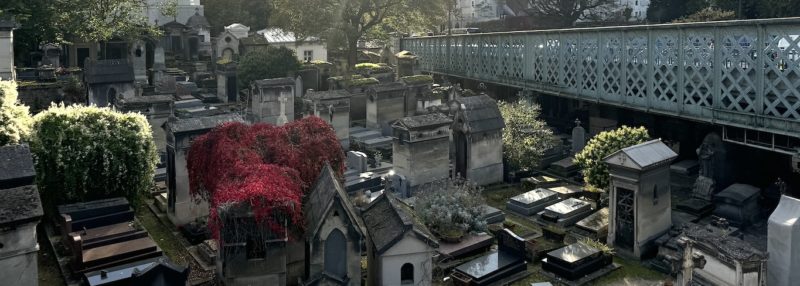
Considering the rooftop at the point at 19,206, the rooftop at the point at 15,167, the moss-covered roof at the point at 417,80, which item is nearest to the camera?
the rooftop at the point at 19,206

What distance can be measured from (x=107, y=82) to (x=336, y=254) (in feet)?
69.6

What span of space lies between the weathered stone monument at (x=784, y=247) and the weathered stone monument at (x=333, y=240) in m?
8.18

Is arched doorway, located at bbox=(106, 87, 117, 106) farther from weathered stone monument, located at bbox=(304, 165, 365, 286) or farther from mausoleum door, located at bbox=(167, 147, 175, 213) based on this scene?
weathered stone monument, located at bbox=(304, 165, 365, 286)

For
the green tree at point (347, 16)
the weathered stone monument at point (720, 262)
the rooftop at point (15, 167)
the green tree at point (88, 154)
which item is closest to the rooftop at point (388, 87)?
the green tree at point (347, 16)

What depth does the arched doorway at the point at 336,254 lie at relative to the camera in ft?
40.6

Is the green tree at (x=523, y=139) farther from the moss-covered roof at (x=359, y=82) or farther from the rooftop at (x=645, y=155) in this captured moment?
the moss-covered roof at (x=359, y=82)

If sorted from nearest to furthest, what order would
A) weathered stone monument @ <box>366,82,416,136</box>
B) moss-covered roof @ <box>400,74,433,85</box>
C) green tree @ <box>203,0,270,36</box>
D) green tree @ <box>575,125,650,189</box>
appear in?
1. green tree @ <box>575,125,650,189</box>
2. weathered stone monument @ <box>366,82,416,136</box>
3. moss-covered roof @ <box>400,74,433,85</box>
4. green tree @ <box>203,0,270,36</box>

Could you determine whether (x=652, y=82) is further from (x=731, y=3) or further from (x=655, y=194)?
(x=731, y=3)

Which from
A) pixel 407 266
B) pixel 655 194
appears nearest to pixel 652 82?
pixel 655 194

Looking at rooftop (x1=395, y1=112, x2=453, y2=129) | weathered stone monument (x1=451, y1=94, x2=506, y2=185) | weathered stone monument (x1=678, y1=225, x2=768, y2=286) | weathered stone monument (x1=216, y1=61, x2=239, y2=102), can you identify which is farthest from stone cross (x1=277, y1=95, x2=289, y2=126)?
weathered stone monument (x1=678, y1=225, x2=768, y2=286)

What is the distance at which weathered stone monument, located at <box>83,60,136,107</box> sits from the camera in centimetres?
2893

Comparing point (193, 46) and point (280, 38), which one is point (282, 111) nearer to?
point (280, 38)

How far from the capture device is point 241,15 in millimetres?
59125

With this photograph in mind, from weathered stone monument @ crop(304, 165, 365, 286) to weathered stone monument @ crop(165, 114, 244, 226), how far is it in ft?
20.4
